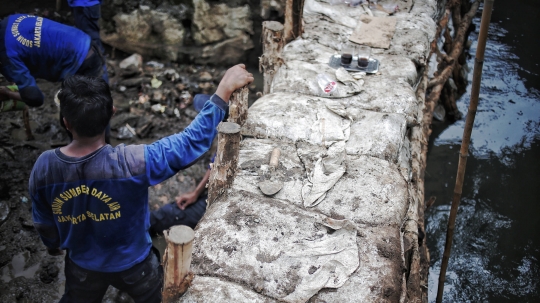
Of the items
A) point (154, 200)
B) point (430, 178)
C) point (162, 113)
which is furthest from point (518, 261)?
point (162, 113)

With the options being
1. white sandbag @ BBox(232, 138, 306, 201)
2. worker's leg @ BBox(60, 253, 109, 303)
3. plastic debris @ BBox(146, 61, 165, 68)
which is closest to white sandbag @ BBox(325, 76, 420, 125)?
white sandbag @ BBox(232, 138, 306, 201)

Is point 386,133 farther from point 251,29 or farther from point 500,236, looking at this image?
point 251,29

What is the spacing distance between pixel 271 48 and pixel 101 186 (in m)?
2.03

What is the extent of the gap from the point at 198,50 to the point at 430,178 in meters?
3.57

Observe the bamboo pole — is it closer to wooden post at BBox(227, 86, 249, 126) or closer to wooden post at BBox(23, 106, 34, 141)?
wooden post at BBox(227, 86, 249, 126)

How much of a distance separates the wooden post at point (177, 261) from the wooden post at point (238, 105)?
1.19 metres

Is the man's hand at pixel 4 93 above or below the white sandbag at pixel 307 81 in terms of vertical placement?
below

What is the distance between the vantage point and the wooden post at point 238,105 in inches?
120

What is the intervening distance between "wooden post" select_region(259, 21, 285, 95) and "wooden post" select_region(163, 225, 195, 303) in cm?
218

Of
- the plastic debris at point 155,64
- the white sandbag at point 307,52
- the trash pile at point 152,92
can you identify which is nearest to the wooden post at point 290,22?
the white sandbag at point 307,52

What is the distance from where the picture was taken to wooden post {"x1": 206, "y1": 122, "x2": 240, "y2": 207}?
2641 millimetres

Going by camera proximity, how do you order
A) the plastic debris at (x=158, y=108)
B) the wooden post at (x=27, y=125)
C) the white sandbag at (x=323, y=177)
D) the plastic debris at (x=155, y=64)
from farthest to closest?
the plastic debris at (x=155, y=64)
the plastic debris at (x=158, y=108)
the wooden post at (x=27, y=125)
the white sandbag at (x=323, y=177)

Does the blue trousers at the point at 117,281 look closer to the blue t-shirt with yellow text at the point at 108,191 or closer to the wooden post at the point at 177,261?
the blue t-shirt with yellow text at the point at 108,191

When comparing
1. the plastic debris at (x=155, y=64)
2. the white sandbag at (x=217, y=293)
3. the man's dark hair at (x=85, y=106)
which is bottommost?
the plastic debris at (x=155, y=64)
